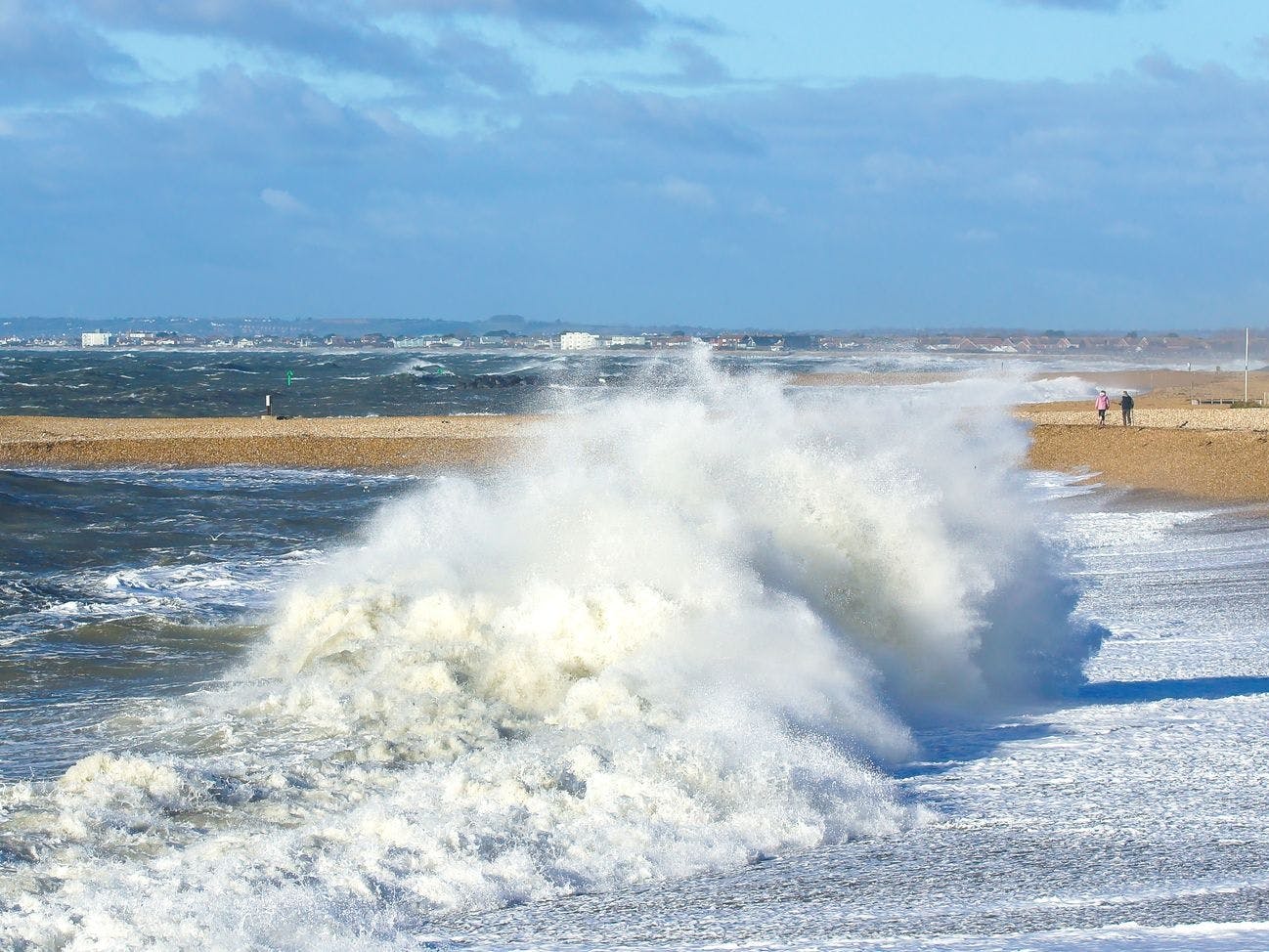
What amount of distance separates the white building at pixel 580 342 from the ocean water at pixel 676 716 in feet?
452

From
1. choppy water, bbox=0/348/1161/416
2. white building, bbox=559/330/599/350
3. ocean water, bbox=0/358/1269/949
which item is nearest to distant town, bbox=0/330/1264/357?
white building, bbox=559/330/599/350

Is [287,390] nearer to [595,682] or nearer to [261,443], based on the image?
[261,443]

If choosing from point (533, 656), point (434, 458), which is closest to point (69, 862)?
Result: point (533, 656)

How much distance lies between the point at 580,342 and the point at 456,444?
402 feet

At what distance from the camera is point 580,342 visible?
152 meters

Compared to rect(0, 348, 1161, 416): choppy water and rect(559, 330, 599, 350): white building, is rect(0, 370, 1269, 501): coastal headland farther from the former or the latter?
rect(559, 330, 599, 350): white building

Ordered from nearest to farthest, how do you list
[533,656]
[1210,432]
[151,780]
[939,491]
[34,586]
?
[151,780]
[533,656]
[939,491]
[34,586]
[1210,432]

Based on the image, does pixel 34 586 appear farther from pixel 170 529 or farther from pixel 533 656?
pixel 533 656

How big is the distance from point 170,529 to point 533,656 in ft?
32.0

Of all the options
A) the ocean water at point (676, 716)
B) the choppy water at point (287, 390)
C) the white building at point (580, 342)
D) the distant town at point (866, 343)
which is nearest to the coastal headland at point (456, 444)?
the choppy water at point (287, 390)

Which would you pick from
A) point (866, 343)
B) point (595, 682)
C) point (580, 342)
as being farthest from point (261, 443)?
point (580, 342)

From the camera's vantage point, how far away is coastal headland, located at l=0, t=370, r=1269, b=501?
72.7 feet

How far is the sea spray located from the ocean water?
0.08ft

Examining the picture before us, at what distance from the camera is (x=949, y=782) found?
21.7 ft
